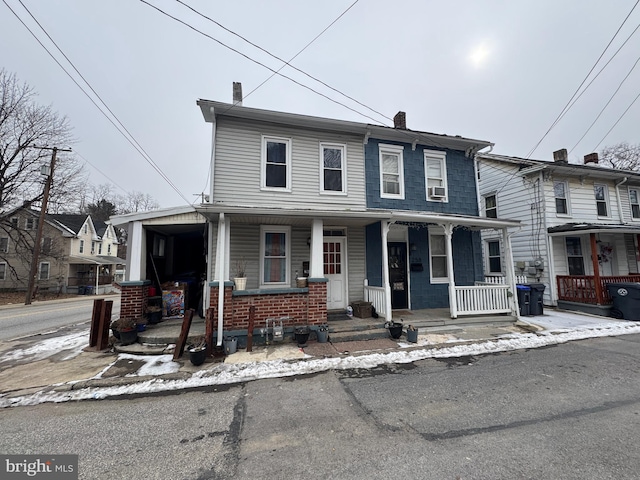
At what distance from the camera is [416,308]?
851 cm

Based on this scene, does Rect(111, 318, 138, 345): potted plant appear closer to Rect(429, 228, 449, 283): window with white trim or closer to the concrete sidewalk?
the concrete sidewalk

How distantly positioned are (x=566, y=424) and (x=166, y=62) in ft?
38.3

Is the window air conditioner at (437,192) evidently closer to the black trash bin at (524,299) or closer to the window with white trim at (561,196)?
the black trash bin at (524,299)

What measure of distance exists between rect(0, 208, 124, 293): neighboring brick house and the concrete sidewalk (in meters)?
20.7

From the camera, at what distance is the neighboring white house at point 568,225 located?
9.69 meters

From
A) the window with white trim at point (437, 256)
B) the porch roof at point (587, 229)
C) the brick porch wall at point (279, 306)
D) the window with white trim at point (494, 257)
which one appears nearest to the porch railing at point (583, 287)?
the porch roof at point (587, 229)

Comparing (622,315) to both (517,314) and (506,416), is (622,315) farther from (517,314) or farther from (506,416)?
(506,416)

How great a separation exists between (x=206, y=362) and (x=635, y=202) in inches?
743

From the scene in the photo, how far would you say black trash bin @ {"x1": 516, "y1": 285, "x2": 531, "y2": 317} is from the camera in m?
8.85

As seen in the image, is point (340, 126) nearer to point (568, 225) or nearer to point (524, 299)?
point (524, 299)

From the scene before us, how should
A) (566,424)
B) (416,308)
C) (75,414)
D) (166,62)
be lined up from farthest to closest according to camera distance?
(416,308) < (166,62) < (75,414) < (566,424)

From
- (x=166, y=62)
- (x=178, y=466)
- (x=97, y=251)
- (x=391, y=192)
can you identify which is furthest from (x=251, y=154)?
(x=97, y=251)

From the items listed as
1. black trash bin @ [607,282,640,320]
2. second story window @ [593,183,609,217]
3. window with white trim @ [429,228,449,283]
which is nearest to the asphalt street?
window with white trim @ [429,228,449,283]

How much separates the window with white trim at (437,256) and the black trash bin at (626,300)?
5716 mm
